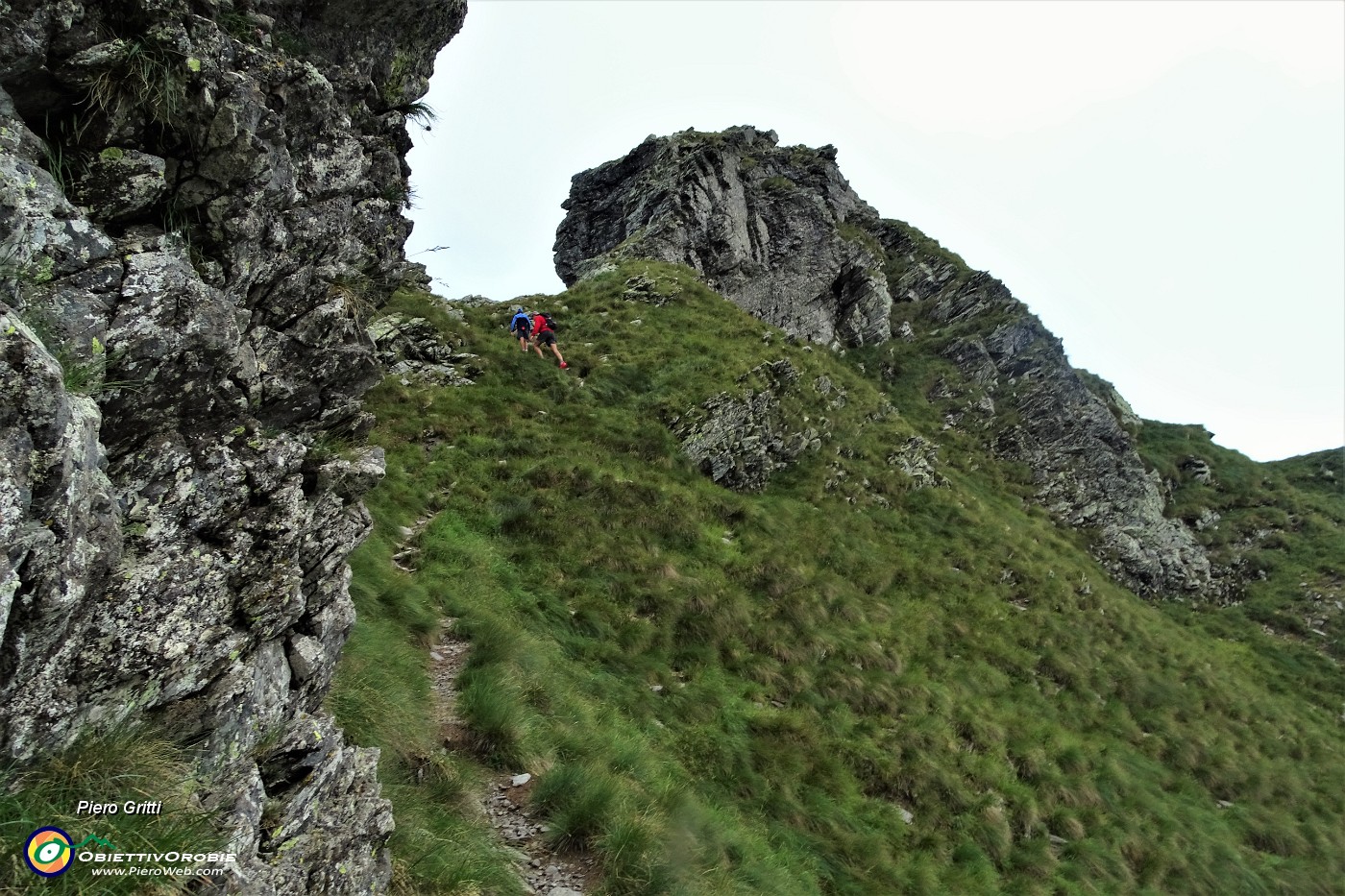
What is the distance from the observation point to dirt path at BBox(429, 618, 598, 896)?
7.07 meters

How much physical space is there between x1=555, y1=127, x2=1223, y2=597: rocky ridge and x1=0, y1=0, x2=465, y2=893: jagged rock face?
3634cm

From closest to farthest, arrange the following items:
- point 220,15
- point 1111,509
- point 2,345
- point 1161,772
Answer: point 2,345 < point 220,15 < point 1161,772 < point 1111,509

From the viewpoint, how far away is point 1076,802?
Answer: 15.0 m

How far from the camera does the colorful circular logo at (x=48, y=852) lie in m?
3.48

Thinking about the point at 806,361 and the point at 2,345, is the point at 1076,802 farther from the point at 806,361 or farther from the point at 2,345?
the point at 806,361

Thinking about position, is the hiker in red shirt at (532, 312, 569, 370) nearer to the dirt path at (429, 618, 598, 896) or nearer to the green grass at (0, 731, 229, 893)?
the dirt path at (429, 618, 598, 896)

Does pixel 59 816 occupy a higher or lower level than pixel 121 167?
lower

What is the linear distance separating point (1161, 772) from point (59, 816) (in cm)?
2331

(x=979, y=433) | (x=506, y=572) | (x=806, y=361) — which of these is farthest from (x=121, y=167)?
(x=979, y=433)

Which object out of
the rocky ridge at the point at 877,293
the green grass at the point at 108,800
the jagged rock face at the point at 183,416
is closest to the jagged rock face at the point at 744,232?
the rocky ridge at the point at 877,293

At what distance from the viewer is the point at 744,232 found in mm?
48406

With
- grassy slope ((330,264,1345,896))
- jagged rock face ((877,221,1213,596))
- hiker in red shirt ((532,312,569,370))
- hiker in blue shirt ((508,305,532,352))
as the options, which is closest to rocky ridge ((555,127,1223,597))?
jagged rock face ((877,221,1213,596))

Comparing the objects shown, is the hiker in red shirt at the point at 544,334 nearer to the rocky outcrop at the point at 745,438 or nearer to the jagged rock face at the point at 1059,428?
the rocky outcrop at the point at 745,438

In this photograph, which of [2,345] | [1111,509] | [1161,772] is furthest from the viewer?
[1111,509]
